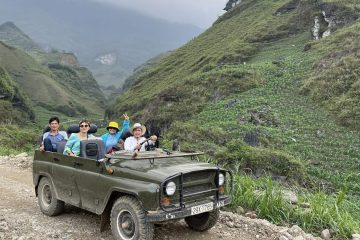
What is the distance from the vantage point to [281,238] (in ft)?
23.2

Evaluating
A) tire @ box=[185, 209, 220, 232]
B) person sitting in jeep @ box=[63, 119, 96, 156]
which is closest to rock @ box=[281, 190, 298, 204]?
tire @ box=[185, 209, 220, 232]

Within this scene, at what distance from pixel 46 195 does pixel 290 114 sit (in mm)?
23910

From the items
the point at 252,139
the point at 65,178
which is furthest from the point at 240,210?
the point at 252,139

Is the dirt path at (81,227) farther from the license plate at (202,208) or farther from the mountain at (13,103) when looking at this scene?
the mountain at (13,103)

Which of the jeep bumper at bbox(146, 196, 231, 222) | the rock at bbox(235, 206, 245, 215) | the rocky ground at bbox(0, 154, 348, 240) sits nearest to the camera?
the jeep bumper at bbox(146, 196, 231, 222)

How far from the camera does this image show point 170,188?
613 cm

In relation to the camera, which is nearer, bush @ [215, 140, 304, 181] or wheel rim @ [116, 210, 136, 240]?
wheel rim @ [116, 210, 136, 240]

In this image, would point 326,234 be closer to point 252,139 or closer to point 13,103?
point 252,139

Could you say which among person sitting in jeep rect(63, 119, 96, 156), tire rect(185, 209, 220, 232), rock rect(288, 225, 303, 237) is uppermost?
person sitting in jeep rect(63, 119, 96, 156)

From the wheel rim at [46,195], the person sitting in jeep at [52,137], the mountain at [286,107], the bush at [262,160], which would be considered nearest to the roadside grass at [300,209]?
the mountain at [286,107]

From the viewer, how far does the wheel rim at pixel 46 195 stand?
852cm

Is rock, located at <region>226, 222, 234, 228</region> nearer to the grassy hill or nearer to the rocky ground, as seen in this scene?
the rocky ground

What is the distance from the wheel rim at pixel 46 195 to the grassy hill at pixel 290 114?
3.70 metres

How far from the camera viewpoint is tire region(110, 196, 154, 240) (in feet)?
20.4
